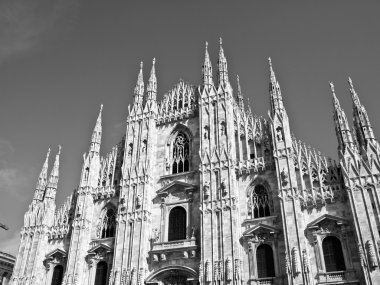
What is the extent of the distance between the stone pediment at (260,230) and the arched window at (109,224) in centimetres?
1168

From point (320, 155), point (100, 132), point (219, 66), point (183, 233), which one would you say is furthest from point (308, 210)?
point (100, 132)

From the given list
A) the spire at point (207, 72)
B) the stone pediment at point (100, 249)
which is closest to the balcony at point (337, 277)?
the stone pediment at point (100, 249)

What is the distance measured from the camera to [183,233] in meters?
29.2

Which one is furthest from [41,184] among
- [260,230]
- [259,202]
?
[260,230]

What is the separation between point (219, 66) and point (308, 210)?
625 inches

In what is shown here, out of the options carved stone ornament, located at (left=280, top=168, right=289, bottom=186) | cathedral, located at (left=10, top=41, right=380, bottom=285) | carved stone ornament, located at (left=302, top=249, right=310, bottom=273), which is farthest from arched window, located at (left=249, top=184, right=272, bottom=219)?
carved stone ornament, located at (left=302, top=249, right=310, bottom=273)

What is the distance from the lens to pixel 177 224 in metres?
29.8

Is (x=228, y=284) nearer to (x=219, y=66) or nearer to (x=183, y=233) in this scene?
(x=183, y=233)

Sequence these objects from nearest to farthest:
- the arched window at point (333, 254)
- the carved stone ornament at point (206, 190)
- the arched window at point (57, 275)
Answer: the arched window at point (333, 254) < the carved stone ornament at point (206, 190) < the arched window at point (57, 275)

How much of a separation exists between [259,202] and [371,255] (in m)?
8.15

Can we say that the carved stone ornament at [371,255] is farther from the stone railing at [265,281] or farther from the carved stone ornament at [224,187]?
the carved stone ornament at [224,187]

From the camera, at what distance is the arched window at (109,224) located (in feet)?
105

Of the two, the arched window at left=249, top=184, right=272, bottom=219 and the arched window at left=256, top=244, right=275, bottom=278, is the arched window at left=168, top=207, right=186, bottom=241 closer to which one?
the arched window at left=249, top=184, right=272, bottom=219

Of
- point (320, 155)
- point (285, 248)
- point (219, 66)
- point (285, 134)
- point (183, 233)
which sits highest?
point (219, 66)
